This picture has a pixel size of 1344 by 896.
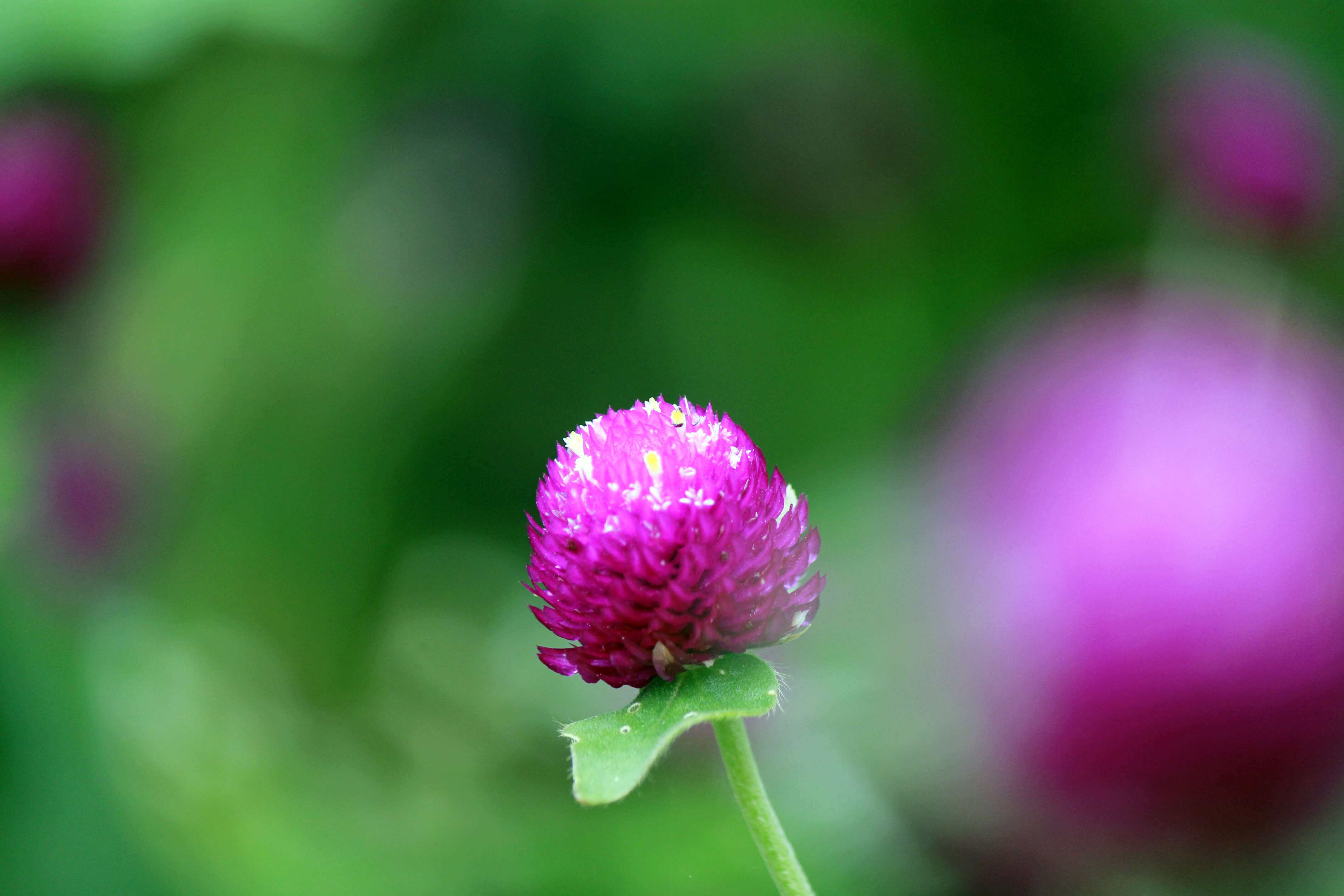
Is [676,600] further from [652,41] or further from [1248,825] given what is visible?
[652,41]

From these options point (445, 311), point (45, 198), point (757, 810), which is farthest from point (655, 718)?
point (45, 198)

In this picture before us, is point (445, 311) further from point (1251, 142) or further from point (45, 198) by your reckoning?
point (1251, 142)

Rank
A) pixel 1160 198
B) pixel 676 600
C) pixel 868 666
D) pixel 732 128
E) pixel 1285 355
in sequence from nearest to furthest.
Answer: pixel 676 600 → pixel 1285 355 → pixel 868 666 → pixel 1160 198 → pixel 732 128

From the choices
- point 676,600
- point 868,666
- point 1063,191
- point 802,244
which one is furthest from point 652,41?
point 676,600

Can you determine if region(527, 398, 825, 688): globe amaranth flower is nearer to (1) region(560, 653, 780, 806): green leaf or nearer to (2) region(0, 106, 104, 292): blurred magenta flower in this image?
(1) region(560, 653, 780, 806): green leaf

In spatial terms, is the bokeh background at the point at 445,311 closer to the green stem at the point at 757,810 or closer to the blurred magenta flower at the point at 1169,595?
the blurred magenta flower at the point at 1169,595

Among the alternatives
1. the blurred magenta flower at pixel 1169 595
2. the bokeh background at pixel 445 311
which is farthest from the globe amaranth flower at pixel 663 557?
the bokeh background at pixel 445 311
